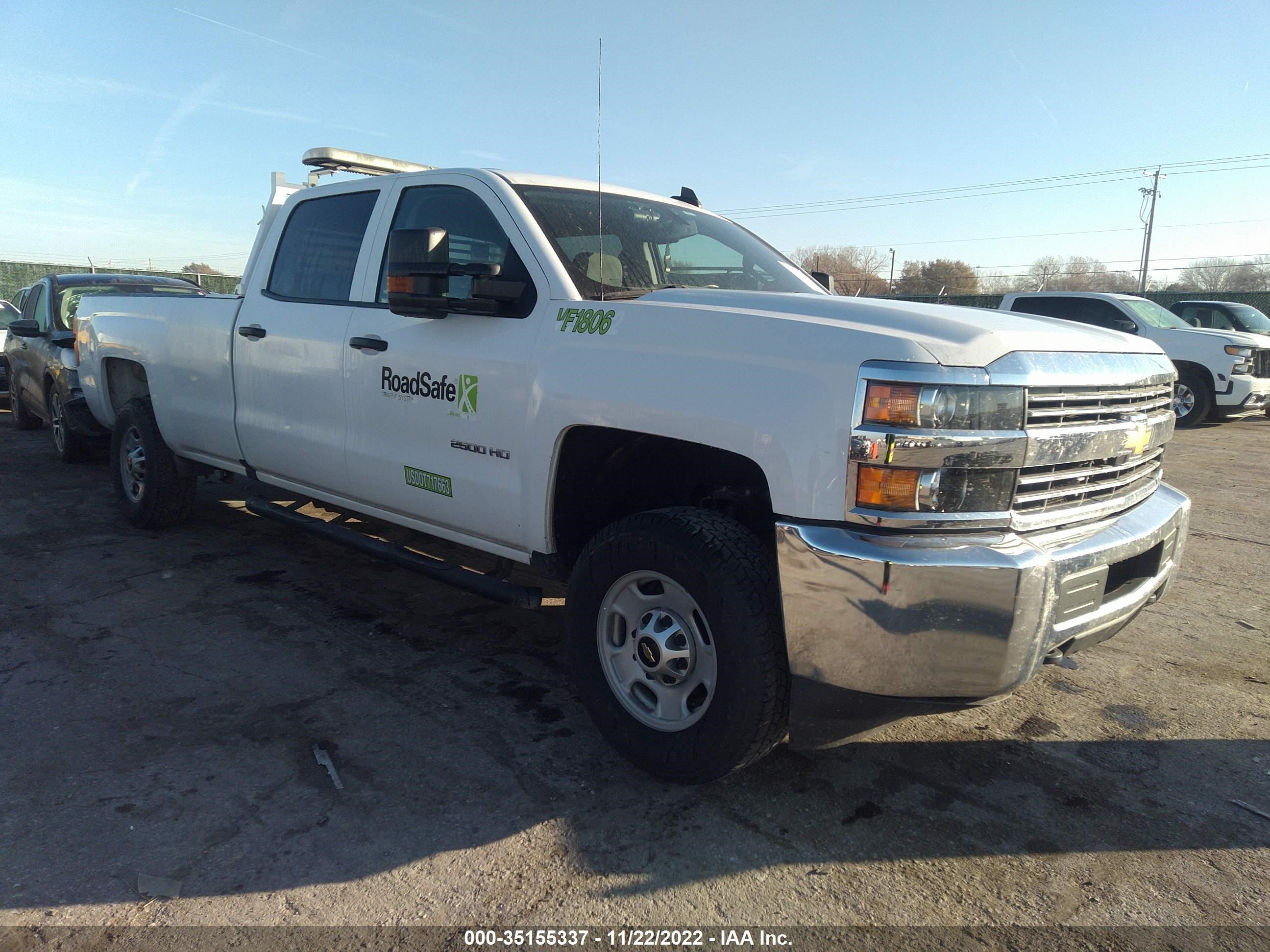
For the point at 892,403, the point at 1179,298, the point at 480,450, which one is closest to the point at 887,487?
the point at 892,403

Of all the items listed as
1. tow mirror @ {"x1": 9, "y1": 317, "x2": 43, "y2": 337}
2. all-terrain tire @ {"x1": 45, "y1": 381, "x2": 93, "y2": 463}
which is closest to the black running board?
tow mirror @ {"x1": 9, "y1": 317, "x2": 43, "y2": 337}

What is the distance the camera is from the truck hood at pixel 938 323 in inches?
95.3

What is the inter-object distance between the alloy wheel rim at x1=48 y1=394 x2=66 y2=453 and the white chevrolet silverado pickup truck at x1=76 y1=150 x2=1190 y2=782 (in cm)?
531

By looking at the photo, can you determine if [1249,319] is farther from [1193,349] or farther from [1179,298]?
[1179,298]

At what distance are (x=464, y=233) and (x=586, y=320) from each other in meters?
0.97

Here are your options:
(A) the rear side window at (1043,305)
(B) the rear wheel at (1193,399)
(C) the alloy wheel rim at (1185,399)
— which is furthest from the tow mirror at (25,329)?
(C) the alloy wheel rim at (1185,399)

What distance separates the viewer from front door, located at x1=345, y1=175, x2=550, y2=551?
330 cm

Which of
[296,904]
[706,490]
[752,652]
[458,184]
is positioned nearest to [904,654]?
[752,652]

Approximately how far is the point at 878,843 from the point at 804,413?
50.0 inches

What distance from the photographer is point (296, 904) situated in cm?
229

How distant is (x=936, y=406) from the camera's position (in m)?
2.33

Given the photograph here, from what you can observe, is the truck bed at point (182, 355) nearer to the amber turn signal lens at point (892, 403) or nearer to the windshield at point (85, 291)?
the windshield at point (85, 291)

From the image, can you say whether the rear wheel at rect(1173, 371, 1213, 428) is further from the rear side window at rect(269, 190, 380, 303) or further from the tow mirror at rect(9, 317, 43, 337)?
the tow mirror at rect(9, 317, 43, 337)

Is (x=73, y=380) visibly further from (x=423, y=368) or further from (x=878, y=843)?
(x=878, y=843)
